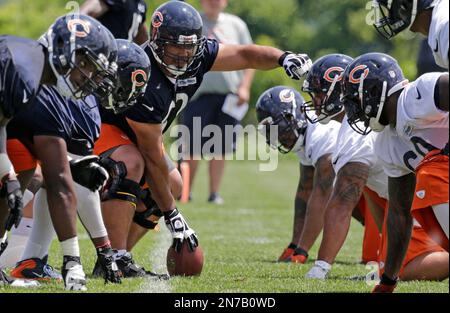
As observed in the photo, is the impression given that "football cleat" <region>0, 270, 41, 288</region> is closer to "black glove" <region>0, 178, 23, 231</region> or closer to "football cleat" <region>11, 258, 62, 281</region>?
"football cleat" <region>11, 258, 62, 281</region>

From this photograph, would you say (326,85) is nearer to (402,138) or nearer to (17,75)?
(402,138)

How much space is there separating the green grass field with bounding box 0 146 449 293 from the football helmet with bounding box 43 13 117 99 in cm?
98

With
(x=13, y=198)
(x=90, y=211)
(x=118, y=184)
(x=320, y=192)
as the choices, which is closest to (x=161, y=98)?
(x=118, y=184)

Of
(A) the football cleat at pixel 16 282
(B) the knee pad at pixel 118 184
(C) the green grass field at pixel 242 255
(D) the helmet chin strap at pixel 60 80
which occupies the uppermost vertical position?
(D) the helmet chin strap at pixel 60 80

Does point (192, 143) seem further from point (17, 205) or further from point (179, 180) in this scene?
point (17, 205)

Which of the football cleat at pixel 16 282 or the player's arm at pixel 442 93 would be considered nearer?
the player's arm at pixel 442 93

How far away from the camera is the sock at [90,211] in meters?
4.88

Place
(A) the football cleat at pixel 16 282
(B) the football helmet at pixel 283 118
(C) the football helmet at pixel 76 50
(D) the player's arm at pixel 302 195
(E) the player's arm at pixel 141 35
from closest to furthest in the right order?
→ (C) the football helmet at pixel 76 50, (A) the football cleat at pixel 16 282, (B) the football helmet at pixel 283 118, (D) the player's arm at pixel 302 195, (E) the player's arm at pixel 141 35

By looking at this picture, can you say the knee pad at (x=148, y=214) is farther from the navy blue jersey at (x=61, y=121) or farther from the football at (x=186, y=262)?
the navy blue jersey at (x=61, y=121)

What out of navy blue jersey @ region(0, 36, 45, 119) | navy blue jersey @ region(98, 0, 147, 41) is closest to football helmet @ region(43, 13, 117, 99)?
navy blue jersey @ region(0, 36, 45, 119)

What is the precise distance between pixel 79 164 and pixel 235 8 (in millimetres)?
26789

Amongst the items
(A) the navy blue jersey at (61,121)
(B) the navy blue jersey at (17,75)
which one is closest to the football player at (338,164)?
(A) the navy blue jersey at (61,121)

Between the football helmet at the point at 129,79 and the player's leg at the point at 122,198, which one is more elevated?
the football helmet at the point at 129,79
